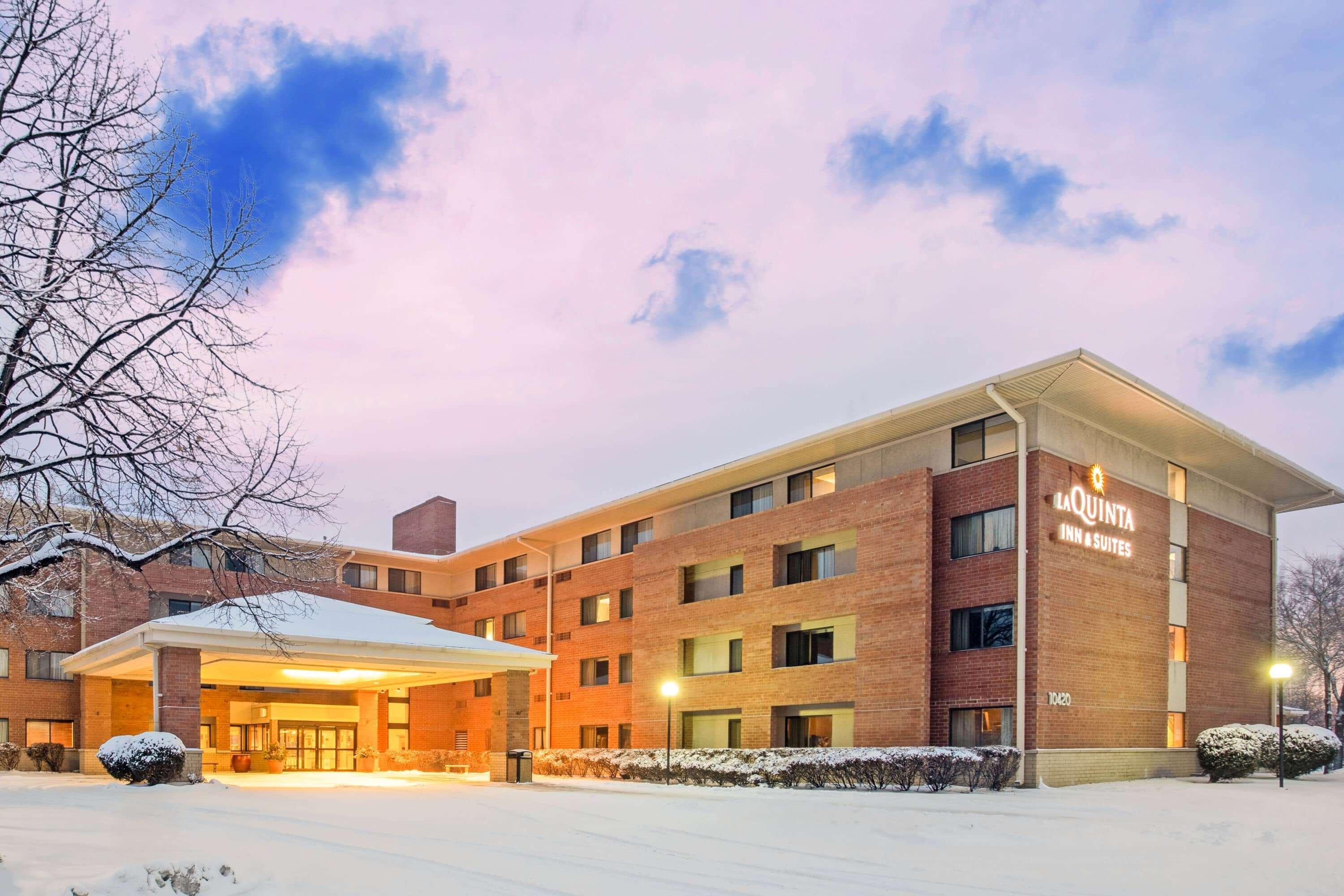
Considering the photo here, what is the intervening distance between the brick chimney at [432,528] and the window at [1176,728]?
3373 cm

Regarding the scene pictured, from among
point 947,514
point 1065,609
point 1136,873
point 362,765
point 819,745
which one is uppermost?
point 947,514

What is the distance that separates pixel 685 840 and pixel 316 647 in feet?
45.1

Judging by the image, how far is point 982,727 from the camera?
25656 millimetres

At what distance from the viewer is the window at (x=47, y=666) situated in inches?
1465

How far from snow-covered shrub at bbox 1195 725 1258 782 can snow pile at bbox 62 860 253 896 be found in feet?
76.2

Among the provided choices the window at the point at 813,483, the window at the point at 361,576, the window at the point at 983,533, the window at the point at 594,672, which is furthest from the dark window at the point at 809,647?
the window at the point at 361,576

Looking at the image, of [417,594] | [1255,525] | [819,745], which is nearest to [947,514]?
[819,745]

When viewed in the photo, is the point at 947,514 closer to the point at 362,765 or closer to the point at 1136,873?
the point at 1136,873

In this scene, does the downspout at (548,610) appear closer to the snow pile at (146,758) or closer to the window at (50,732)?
the window at (50,732)

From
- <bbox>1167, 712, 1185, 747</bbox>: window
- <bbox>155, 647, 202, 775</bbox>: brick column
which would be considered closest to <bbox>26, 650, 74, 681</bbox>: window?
<bbox>155, 647, 202, 775</bbox>: brick column

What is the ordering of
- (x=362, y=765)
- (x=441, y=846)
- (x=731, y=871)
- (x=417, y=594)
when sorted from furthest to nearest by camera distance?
(x=417, y=594) < (x=362, y=765) < (x=441, y=846) < (x=731, y=871)

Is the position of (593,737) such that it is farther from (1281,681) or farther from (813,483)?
(1281,681)

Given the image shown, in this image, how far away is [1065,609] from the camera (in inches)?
998

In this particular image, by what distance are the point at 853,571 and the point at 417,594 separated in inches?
1008
